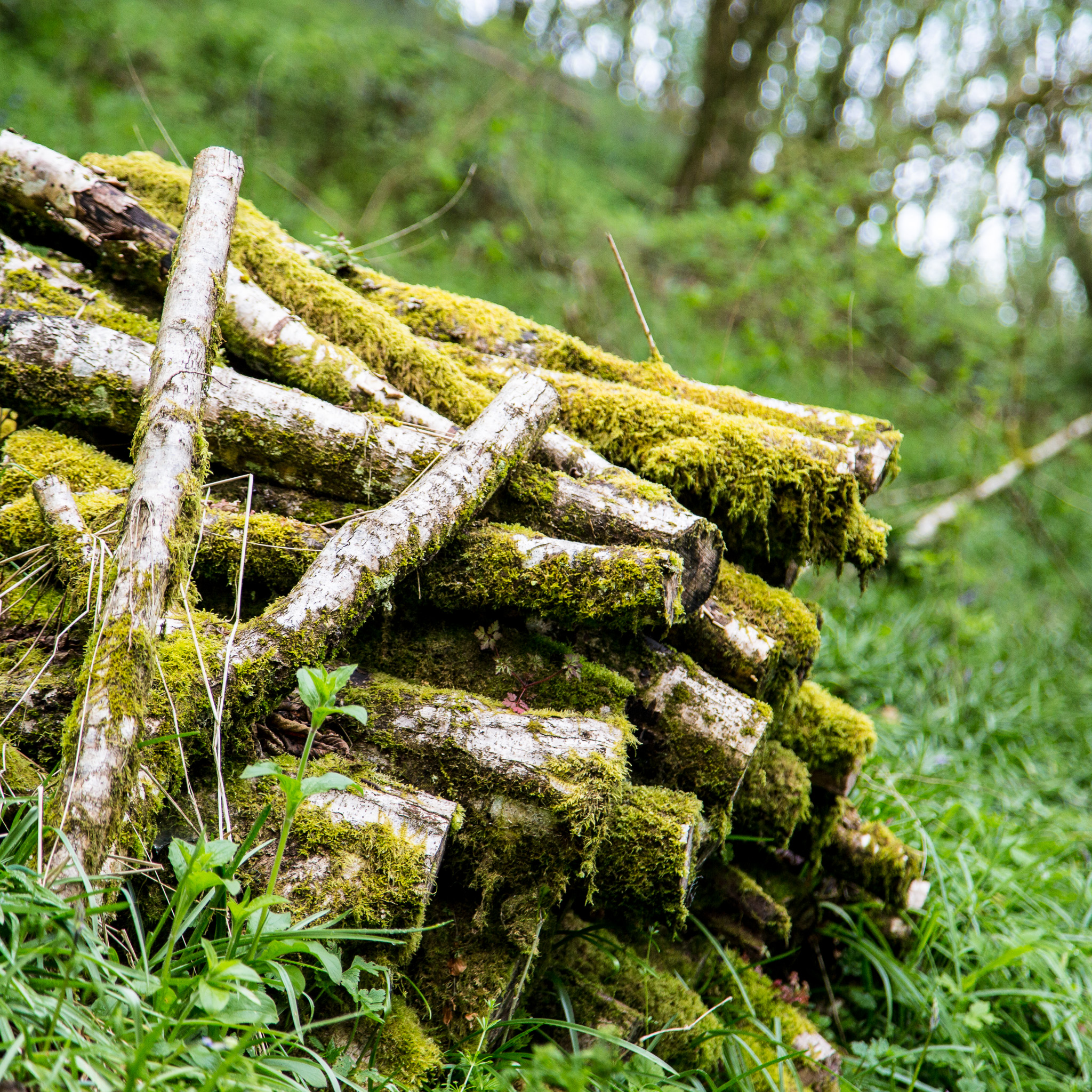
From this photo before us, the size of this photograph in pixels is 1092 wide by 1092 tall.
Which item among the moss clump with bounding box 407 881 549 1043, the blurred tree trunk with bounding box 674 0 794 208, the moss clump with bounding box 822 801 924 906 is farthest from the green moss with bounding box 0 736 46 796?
the blurred tree trunk with bounding box 674 0 794 208

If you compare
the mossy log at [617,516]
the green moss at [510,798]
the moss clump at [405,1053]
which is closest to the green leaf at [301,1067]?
the moss clump at [405,1053]

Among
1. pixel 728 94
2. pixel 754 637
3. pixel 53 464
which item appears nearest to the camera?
pixel 53 464

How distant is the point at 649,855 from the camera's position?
217 cm

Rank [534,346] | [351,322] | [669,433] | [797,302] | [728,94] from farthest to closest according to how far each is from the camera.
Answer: [728,94] < [797,302] < [534,346] < [351,322] < [669,433]

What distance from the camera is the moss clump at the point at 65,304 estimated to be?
2719mm

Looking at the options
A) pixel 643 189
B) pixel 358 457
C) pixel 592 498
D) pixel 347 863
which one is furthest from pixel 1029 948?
pixel 643 189

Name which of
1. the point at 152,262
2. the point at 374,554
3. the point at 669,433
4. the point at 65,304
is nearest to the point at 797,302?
the point at 669,433

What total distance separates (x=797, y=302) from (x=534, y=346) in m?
5.71

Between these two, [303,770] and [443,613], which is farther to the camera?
[443,613]

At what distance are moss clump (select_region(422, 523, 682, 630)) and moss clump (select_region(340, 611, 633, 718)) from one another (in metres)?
0.13

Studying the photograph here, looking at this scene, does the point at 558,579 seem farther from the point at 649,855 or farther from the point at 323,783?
the point at 323,783

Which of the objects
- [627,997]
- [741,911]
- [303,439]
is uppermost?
[303,439]

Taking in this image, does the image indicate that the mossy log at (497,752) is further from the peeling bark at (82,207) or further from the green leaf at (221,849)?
the peeling bark at (82,207)

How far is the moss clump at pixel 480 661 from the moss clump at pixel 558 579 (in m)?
0.13
